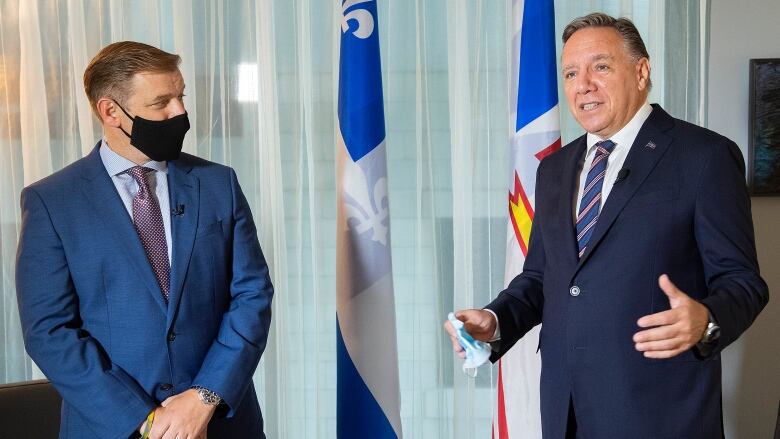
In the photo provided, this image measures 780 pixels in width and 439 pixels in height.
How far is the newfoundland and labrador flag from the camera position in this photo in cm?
307

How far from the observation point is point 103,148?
7.63 ft

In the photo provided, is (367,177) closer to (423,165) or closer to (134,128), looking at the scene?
(423,165)

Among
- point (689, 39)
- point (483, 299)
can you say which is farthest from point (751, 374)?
point (689, 39)

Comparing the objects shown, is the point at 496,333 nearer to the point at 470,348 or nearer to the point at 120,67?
the point at 470,348

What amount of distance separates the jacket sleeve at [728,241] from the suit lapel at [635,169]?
12cm

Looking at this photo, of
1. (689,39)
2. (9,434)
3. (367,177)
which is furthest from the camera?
(689,39)

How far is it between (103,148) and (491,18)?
1901mm

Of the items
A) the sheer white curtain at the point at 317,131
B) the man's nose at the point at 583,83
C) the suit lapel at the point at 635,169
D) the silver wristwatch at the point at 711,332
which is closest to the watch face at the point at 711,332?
the silver wristwatch at the point at 711,332

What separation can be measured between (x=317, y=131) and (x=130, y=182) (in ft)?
4.78

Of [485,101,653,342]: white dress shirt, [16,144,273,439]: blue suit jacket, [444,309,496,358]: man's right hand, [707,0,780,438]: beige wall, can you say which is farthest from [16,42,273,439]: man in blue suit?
[707,0,780,438]: beige wall

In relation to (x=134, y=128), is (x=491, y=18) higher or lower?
higher

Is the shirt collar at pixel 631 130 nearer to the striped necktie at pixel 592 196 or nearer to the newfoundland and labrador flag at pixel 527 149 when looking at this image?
the striped necktie at pixel 592 196

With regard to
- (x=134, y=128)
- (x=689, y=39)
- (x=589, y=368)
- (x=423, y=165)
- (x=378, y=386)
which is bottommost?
(x=378, y=386)

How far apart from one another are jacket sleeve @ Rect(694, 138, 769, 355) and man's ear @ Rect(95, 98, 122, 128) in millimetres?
1418
